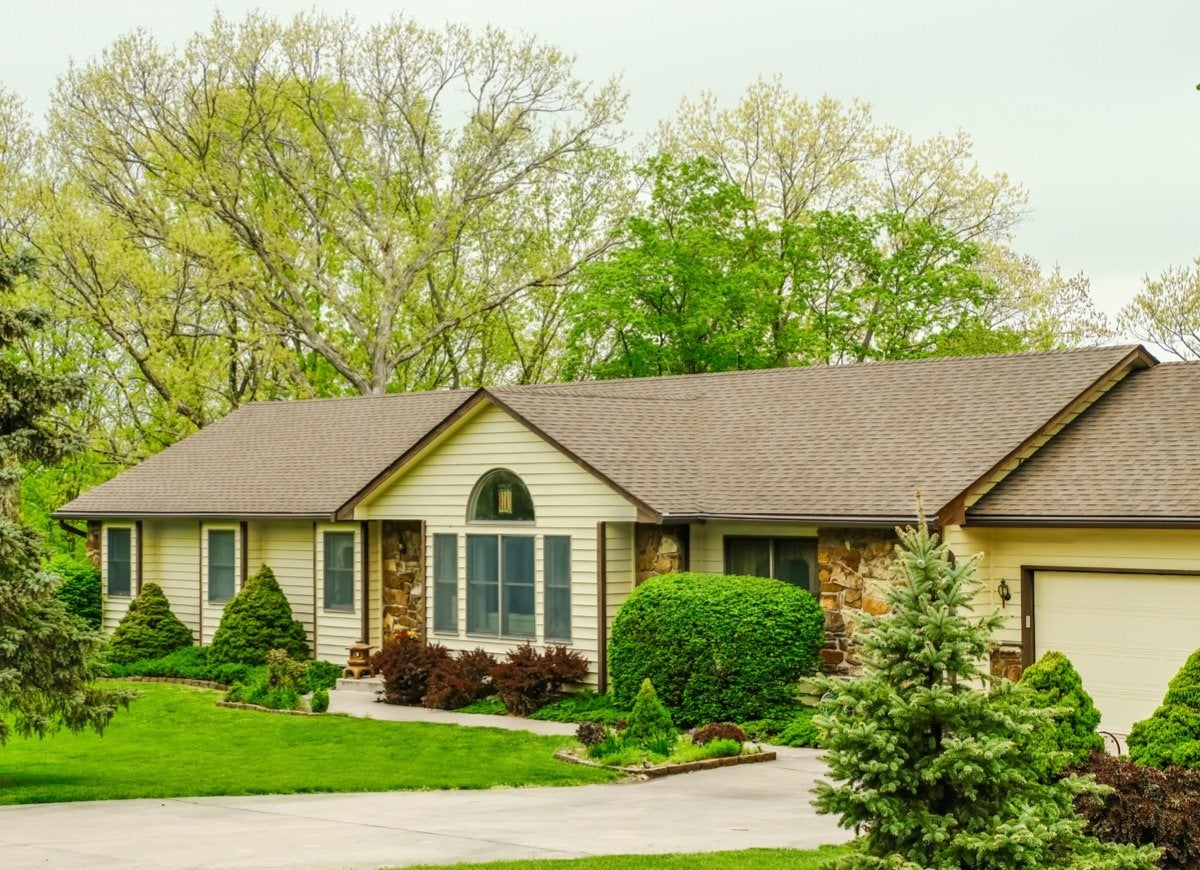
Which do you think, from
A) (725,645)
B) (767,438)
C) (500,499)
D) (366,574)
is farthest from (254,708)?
(767,438)

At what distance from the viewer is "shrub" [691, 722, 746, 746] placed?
18281 mm

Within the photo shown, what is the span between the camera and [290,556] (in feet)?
93.6

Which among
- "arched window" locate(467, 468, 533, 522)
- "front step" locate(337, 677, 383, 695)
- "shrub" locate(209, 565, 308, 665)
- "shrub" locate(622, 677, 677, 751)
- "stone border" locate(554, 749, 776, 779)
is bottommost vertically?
"stone border" locate(554, 749, 776, 779)

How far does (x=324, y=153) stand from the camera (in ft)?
137

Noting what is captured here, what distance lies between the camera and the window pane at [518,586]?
920 inches

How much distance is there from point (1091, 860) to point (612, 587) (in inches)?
552

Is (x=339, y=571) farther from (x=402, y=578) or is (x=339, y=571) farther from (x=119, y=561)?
(x=119, y=561)

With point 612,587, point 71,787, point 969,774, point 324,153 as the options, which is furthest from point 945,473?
point 324,153

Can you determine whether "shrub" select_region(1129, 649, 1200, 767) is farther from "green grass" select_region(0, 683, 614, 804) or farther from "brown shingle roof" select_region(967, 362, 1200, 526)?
"green grass" select_region(0, 683, 614, 804)

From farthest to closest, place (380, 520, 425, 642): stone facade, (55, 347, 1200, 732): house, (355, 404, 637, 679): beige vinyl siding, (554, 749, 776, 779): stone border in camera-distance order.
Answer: (380, 520, 425, 642): stone facade < (355, 404, 637, 679): beige vinyl siding < (55, 347, 1200, 732): house < (554, 749, 776, 779): stone border

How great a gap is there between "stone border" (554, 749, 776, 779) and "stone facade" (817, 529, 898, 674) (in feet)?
8.69

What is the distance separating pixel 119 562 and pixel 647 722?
17.0 meters

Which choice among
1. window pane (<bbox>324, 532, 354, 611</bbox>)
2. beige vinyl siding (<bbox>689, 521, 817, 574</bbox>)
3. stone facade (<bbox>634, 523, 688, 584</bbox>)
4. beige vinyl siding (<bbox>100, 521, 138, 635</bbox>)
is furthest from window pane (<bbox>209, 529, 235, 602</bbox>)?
beige vinyl siding (<bbox>689, 521, 817, 574</bbox>)

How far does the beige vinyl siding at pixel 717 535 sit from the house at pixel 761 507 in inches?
1.3
